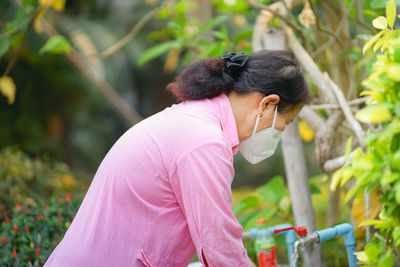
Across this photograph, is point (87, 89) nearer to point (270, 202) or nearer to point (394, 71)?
point (270, 202)

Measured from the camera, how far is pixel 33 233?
2439 mm

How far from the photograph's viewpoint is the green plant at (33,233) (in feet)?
7.50

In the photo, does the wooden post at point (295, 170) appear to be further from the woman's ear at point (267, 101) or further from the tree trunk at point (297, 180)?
the woman's ear at point (267, 101)

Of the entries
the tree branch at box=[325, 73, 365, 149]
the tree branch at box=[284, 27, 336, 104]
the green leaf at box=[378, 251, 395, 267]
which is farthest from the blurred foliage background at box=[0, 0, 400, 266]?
the green leaf at box=[378, 251, 395, 267]

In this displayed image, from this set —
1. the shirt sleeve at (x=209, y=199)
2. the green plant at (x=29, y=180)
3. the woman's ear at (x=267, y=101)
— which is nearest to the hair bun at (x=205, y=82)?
the woman's ear at (x=267, y=101)

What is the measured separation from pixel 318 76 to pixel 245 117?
81cm

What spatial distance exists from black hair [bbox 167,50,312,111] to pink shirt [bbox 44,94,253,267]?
0.21 ft

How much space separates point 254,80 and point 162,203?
518 millimetres

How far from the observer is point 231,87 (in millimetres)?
1712

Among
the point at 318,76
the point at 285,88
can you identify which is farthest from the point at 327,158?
the point at 285,88

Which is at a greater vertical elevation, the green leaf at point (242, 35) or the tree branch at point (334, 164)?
the green leaf at point (242, 35)

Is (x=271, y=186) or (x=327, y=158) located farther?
(x=271, y=186)

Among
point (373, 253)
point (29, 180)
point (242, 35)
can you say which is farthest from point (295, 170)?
point (29, 180)

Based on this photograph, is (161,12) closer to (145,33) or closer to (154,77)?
(145,33)
